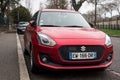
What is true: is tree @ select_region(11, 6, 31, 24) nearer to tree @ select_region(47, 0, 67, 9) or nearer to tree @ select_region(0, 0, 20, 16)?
tree @ select_region(47, 0, 67, 9)

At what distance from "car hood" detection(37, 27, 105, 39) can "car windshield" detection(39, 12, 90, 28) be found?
46 cm

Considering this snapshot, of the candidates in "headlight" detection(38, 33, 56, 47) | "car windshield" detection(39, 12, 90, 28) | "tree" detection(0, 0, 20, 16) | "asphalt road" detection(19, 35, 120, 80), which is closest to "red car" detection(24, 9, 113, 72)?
"headlight" detection(38, 33, 56, 47)

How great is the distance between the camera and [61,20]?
26.7 ft

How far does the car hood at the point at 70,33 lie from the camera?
6809 millimetres

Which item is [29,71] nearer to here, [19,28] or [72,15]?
[72,15]

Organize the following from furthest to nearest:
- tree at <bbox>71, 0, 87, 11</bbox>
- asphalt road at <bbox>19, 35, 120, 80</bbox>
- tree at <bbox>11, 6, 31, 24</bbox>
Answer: tree at <bbox>11, 6, 31, 24</bbox> < tree at <bbox>71, 0, 87, 11</bbox> < asphalt road at <bbox>19, 35, 120, 80</bbox>

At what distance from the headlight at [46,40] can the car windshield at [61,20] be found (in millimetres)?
1026

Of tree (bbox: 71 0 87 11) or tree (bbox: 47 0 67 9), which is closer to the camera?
tree (bbox: 71 0 87 11)

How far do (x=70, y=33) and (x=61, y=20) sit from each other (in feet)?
3.98

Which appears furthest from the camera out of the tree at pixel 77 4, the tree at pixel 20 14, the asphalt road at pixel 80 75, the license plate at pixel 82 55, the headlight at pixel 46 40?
the tree at pixel 20 14

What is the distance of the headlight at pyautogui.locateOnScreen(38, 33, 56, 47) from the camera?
6614mm

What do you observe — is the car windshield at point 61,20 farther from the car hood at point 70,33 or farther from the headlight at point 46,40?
the headlight at point 46,40

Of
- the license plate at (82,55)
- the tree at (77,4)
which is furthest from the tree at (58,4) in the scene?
the license plate at (82,55)

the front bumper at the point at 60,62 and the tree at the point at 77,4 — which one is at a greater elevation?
the front bumper at the point at 60,62
